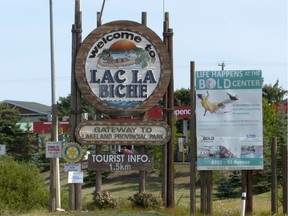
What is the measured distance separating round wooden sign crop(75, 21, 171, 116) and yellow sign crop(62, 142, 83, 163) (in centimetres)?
142

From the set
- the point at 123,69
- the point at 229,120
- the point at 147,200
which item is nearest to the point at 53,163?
the point at 147,200

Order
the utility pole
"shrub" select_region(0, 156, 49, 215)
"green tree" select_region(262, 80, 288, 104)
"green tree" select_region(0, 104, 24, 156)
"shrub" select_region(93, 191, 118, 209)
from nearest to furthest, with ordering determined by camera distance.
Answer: "shrub" select_region(93, 191, 118, 209)
the utility pole
"shrub" select_region(0, 156, 49, 215)
"green tree" select_region(0, 104, 24, 156)
"green tree" select_region(262, 80, 288, 104)

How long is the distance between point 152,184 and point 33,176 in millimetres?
19002

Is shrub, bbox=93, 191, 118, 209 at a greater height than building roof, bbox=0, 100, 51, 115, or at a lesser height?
lesser

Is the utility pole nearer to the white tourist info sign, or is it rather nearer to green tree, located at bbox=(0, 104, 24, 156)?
the white tourist info sign

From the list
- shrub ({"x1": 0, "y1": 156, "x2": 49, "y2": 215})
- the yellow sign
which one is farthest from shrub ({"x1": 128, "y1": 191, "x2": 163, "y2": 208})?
shrub ({"x1": 0, "y1": 156, "x2": 49, "y2": 215})

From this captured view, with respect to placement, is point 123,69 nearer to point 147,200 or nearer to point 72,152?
point 72,152

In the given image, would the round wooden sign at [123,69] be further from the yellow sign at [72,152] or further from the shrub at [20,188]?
the shrub at [20,188]

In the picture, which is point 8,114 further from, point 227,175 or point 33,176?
point 33,176

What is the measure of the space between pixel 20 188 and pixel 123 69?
7206mm

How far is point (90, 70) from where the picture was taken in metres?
21.9

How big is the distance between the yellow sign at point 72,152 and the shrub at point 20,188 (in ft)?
14.6

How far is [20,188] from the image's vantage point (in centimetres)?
2614

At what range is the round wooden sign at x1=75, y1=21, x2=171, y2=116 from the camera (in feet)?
71.7
